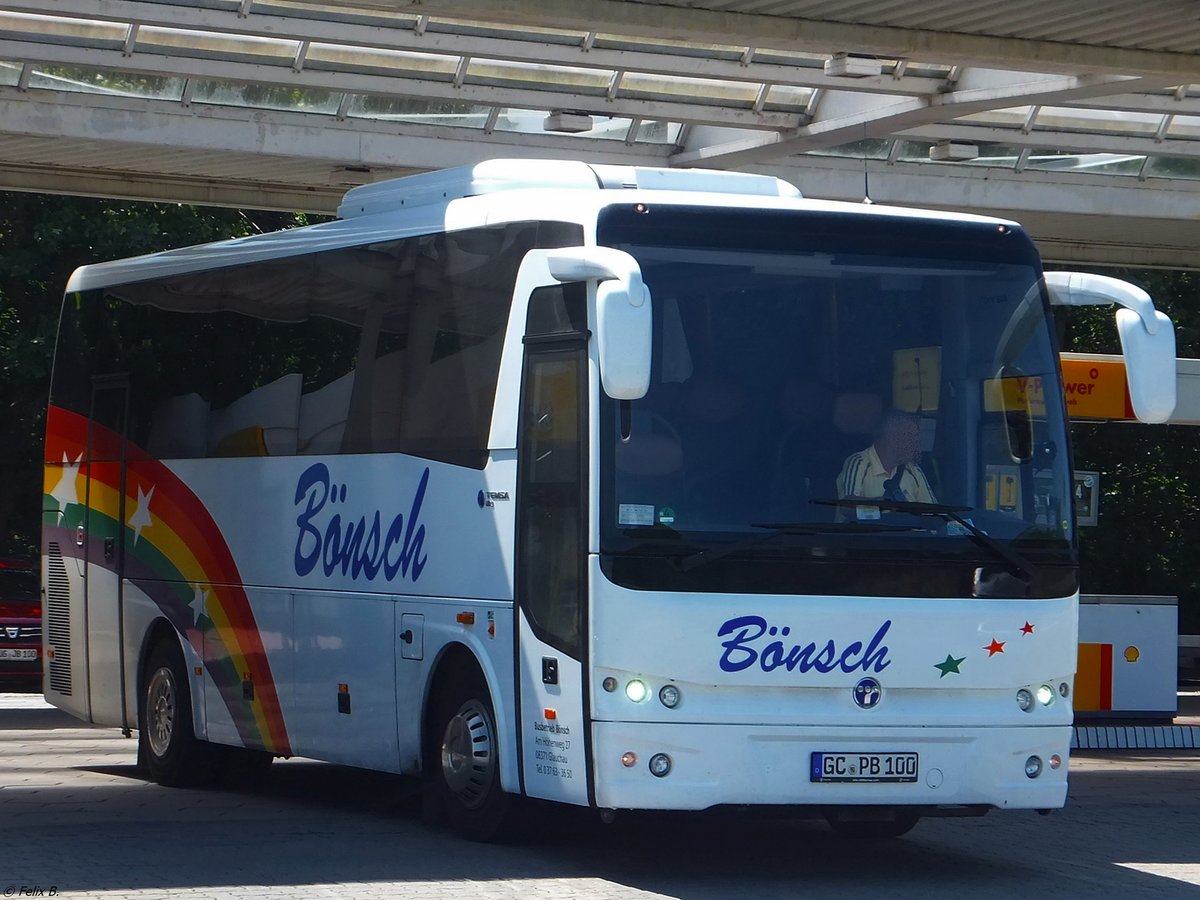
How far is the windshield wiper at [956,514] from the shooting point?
9773 mm

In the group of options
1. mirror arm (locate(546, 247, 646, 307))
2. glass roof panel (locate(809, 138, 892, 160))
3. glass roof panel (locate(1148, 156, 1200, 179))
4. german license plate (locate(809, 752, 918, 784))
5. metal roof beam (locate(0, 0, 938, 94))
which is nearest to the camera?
mirror arm (locate(546, 247, 646, 307))

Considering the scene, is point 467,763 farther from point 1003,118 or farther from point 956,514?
point 1003,118

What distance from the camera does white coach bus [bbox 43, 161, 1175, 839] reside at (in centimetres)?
949

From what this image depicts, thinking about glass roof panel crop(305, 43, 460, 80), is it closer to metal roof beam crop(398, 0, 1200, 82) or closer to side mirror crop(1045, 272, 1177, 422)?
metal roof beam crop(398, 0, 1200, 82)

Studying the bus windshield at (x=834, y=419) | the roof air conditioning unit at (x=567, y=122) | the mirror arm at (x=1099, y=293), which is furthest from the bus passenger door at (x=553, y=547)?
the roof air conditioning unit at (x=567, y=122)

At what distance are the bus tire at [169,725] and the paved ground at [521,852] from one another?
214 millimetres

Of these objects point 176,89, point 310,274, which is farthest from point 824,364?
point 176,89

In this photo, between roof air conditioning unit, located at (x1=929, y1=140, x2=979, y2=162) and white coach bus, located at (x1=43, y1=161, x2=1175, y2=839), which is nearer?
white coach bus, located at (x1=43, y1=161, x2=1175, y2=839)

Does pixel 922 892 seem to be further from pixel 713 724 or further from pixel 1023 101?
pixel 1023 101

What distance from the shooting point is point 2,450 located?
104 feet

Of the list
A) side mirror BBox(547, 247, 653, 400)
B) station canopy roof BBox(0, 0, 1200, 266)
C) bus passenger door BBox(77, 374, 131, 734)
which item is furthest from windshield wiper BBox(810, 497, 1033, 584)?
bus passenger door BBox(77, 374, 131, 734)

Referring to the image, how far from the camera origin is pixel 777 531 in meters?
9.62

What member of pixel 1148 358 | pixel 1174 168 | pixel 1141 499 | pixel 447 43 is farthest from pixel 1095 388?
pixel 1141 499

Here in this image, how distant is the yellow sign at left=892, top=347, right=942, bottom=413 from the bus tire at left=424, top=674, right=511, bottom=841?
2540mm
